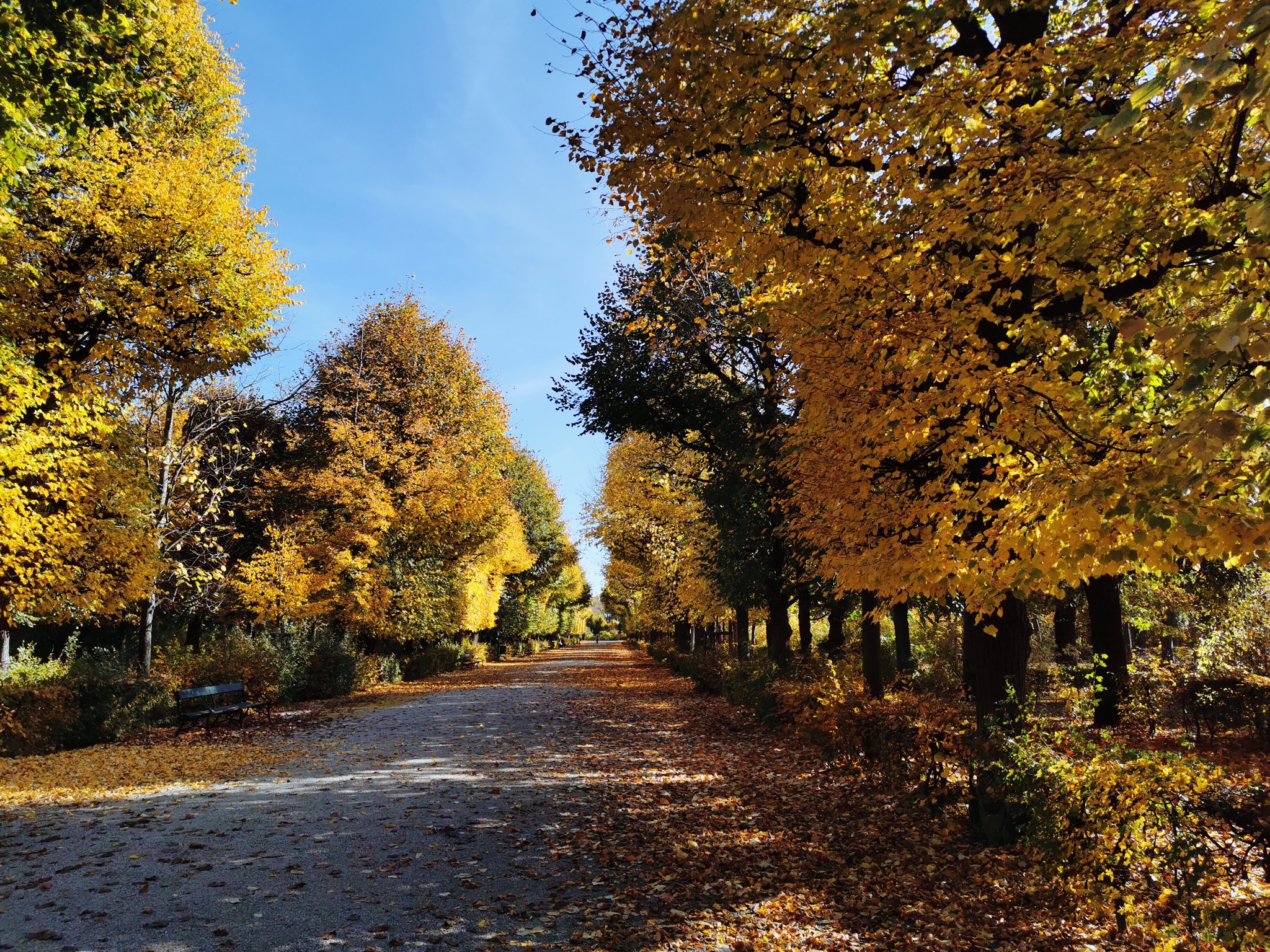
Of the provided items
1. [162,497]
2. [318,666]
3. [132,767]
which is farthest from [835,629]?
[162,497]

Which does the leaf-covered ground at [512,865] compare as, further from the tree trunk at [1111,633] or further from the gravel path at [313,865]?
the tree trunk at [1111,633]

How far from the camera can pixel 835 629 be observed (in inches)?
677

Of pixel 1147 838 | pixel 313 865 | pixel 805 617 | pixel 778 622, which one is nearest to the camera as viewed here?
pixel 1147 838

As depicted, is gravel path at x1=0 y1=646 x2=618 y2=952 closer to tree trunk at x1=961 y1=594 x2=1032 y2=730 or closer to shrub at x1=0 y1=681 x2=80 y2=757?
tree trunk at x1=961 y1=594 x2=1032 y2=730

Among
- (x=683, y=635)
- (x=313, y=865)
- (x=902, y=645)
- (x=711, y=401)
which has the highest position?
(x=711, y=401)

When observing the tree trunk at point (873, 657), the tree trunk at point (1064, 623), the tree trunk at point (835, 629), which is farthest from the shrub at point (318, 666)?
the tree trunk at point (1064, 623)

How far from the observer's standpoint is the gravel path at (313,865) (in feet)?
13.9

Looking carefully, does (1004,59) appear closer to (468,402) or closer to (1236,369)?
(1236,369)

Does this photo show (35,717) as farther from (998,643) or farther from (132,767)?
(998,643)

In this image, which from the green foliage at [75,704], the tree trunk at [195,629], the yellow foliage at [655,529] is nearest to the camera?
the green foliage at [75,704]

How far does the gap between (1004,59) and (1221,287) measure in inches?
83.5

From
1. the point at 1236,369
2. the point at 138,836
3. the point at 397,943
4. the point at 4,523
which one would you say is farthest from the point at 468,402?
the point at 1236,369

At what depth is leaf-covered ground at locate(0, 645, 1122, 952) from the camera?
4.30m

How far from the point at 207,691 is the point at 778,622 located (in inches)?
462
